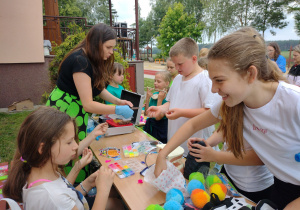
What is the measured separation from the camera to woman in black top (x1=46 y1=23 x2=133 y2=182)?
5.77ft

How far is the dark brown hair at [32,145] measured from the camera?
3.66ft

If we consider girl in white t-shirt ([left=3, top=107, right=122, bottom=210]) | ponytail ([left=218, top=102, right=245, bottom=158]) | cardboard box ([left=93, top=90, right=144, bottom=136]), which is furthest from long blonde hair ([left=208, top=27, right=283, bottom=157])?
cardboard box ([left=93, top=90, right=144, bottom=136])

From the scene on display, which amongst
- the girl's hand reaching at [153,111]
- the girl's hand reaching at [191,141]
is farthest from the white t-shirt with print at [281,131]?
the girl's hand reaching at [153,111]

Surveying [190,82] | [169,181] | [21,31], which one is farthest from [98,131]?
[21,31]

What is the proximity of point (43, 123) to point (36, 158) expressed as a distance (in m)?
0.18

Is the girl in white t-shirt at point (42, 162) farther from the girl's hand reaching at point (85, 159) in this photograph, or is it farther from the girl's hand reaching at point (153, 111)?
the girl's hand reaching at point (153, 111)

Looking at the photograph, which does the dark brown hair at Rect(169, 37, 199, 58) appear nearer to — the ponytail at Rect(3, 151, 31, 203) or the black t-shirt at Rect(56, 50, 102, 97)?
the black t-shirt at Rect(56, 50, 102, 97)

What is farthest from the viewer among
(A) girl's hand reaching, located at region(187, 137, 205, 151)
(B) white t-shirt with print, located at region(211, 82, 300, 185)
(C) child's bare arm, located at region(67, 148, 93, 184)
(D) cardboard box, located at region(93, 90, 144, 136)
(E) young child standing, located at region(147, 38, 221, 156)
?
(D) cardboard box, located at region(93, 90, 144, 136)

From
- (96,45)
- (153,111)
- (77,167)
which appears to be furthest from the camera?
(153,111)

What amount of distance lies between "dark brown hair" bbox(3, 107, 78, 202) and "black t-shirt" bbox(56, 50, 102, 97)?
2.20 feet

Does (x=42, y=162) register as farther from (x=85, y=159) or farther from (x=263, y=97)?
(x=263, y=97)

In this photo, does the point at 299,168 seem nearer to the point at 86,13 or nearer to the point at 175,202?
the point at 175,202

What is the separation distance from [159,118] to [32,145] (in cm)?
172

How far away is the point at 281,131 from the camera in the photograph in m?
1.01
